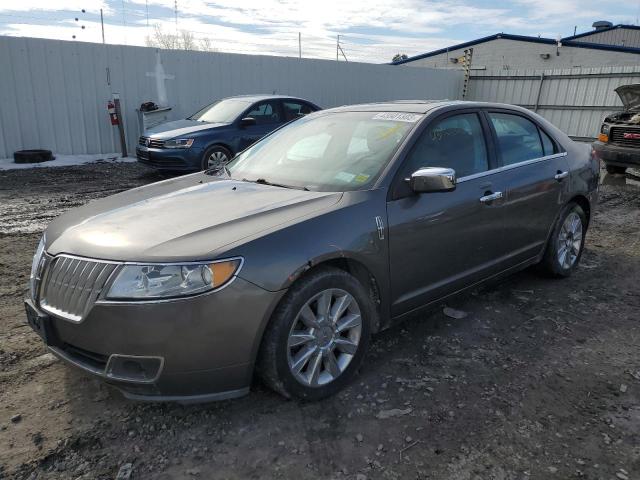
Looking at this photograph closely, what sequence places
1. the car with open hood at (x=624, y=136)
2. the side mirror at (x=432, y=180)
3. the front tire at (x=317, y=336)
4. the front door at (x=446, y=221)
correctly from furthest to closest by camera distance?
the car with open hood at (x=624, y=136) < the front door at (x=446, y=221) < the side mirror at (x=432, y=180) < the front tire at (x=317, y=336)

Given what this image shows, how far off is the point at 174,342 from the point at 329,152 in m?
1.81

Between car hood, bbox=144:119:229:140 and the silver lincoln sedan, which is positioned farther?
car hood, bbox=144:119:229:140

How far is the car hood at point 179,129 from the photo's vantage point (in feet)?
30.3

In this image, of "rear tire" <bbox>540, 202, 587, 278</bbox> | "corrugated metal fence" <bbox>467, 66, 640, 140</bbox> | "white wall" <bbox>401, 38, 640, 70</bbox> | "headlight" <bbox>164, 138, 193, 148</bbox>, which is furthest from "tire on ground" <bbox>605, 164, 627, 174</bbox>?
"white wall" <bbox>401, 38, 640, 70</bbox>

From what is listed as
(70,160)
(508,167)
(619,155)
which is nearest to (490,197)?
(508,167)

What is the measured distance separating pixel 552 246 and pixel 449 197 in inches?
66.4

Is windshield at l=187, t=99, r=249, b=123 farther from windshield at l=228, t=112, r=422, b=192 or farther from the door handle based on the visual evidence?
the door handle

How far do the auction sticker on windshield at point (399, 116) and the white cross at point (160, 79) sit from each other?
35.7 feet

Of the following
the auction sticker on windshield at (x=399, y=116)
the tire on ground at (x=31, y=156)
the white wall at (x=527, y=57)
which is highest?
the white wall at (x=527, y=57)

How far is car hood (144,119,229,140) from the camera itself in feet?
30.3

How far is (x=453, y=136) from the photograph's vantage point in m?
3.61

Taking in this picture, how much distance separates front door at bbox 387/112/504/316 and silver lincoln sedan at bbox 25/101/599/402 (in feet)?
0.04

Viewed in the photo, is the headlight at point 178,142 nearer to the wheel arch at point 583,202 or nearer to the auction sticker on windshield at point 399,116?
the auction sticker on windshield at point 399,116

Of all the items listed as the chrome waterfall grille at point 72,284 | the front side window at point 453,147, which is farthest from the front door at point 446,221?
the chrome waterfall grille at point 72,284
